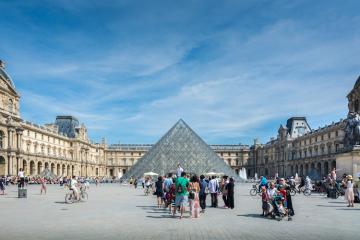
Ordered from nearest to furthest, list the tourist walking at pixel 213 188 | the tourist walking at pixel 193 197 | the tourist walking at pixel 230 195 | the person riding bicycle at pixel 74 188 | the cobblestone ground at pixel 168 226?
the cobblestone ground at pixel 168 226, the tourist walking at pixel 193 197, the tourist walking at pixel 230 195, the tourist walking at pixel 213 188, the person riding bicycle at pixel 74 188

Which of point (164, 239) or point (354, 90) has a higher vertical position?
point (354, 90)

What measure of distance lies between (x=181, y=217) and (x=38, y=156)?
5872cm

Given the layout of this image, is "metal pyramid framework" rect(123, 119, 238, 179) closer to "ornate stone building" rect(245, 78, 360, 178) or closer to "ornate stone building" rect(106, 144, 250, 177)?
"ornate stone building" rect(245, 78, 360, 178)

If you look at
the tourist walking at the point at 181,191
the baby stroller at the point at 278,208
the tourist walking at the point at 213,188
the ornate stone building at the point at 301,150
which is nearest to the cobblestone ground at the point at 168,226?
the baby stroller at the point at 278,208

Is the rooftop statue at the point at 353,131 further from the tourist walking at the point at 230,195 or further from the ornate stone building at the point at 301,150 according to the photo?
the ornate stone building at the point at 301,150

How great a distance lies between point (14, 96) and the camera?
5662 cm

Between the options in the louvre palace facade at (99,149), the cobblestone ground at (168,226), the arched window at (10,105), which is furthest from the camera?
the arched window at (10,105)

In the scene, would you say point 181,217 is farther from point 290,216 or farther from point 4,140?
point 4,140

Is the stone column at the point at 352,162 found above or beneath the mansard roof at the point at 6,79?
beneath

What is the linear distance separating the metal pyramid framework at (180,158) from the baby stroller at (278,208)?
33.3m

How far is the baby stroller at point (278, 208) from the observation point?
12.4 m

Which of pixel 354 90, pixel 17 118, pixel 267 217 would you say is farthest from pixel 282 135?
pixel 267 217

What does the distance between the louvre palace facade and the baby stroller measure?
3072cm

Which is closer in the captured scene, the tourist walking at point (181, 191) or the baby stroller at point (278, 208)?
the baby stroller at point (278, 208)
